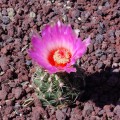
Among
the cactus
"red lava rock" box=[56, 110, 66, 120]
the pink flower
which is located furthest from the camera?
"red lava rock" box=[56, 110, 66, 120]

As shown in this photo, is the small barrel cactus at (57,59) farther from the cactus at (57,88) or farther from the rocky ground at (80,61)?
the rocky ground at (80,61)

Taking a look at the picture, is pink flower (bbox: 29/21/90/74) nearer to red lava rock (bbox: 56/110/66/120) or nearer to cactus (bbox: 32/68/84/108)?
cactus (bbox: 32/68/84/108)

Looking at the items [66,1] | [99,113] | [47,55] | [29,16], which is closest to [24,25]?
[29,16]

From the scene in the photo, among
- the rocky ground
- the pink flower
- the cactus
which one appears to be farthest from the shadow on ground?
the pink flower

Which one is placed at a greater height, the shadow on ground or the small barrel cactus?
the small barrel cactus

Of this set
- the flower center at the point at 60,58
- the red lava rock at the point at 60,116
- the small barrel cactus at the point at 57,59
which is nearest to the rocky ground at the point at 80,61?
the red lava rock at the point at 60,116

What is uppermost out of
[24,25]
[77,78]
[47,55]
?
[24,25]

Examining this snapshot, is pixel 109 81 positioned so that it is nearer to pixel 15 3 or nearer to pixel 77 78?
pixel 77 78
